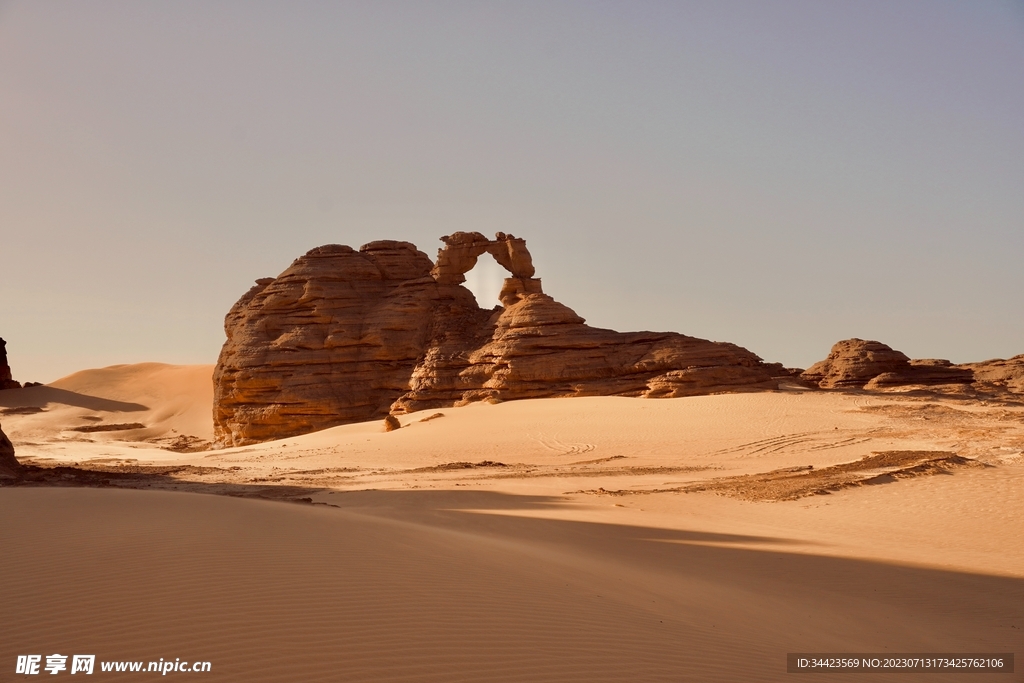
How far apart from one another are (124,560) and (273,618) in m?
1.94

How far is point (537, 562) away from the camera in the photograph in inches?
350

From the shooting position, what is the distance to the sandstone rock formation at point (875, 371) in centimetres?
3917

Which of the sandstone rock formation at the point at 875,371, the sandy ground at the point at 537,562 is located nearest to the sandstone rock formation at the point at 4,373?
the sandy ground at the point at 537,562

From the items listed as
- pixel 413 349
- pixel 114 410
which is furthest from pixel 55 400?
pixel 413 349

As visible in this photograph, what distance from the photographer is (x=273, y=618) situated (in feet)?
18.4

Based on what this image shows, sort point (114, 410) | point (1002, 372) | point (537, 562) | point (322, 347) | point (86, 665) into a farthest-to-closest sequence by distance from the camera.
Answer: point (114, 410), point (1002, 372), point (322, 347), point (537, 562), point (86, 665)

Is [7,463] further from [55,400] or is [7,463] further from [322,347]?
[55,400]

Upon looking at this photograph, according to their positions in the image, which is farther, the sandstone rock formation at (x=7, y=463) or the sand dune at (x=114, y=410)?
the sand dune at (x=114, y=410)

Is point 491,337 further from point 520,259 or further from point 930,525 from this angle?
point 930,525

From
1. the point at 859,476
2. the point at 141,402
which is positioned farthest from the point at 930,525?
the point at 141,402

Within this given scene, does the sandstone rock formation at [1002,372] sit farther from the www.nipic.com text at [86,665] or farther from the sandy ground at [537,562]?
the www.nipic.com text at [86,665]

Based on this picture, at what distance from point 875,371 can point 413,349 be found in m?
23.0

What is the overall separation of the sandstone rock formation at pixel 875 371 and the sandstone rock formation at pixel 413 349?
19.5 ft

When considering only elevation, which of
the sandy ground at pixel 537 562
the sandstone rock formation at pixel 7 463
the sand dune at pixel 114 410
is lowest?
the sandy ground at pixel 537 562
